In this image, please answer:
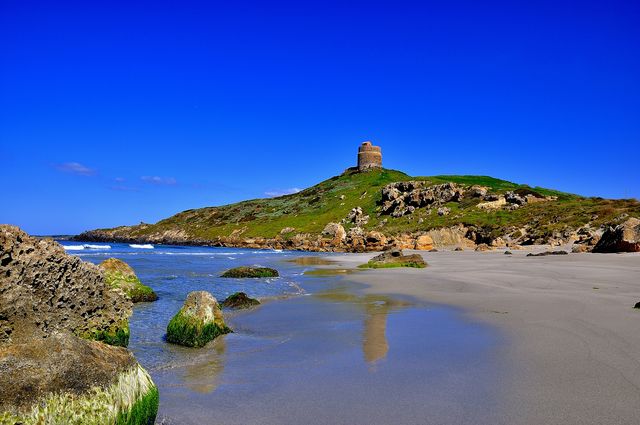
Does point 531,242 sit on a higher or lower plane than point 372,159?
lower

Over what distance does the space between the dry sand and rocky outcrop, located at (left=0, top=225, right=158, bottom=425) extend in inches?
145

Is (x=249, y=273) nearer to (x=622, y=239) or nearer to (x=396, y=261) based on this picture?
(x=396, y=261)

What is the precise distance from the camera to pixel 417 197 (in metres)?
87.6

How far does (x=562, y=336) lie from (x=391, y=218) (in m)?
78.9

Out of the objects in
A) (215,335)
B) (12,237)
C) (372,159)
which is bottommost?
(215,335)

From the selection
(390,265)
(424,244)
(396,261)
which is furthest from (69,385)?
(424,244)

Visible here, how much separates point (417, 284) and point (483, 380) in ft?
38.6

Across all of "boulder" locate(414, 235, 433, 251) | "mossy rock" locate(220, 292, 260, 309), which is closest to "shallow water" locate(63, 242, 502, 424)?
"mossy rock" locate(220, 292, 260, 309)

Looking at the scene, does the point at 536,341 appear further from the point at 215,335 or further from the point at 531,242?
the point at 531,242

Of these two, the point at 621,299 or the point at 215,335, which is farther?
the point at 621,299

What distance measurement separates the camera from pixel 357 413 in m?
4.96

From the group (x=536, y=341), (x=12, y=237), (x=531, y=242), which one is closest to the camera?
(x=12, y=237)

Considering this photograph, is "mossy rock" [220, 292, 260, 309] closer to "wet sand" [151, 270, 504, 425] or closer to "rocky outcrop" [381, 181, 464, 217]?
"wet sand" [151, 270, 504, 425]

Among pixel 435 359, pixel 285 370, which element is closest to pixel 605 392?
pixel 435 359
